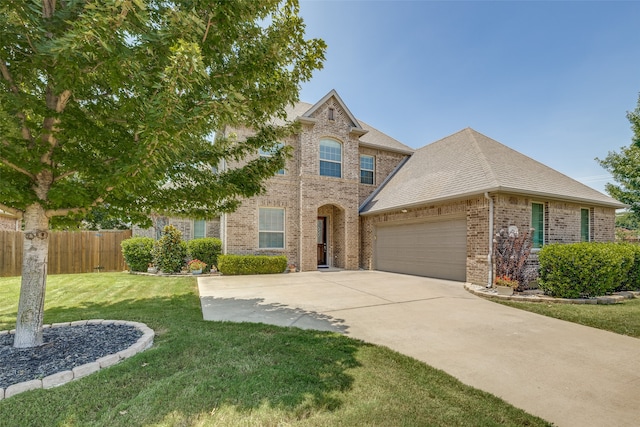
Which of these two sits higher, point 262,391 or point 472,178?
point 472,178

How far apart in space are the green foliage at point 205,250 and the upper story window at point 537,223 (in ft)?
41.4

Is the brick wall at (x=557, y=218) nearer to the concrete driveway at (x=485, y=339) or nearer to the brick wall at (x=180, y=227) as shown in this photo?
the concrete driveway at (x=485, y=339)

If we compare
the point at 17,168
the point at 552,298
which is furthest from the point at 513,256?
the point at 17,168

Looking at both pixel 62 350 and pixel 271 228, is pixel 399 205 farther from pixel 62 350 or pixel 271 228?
pixel 62 350

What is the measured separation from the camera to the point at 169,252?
1205cm

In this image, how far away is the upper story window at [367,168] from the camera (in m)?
16.1

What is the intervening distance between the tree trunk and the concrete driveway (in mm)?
2540

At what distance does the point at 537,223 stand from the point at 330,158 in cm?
906

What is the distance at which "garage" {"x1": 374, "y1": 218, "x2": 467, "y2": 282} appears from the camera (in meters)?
10.5

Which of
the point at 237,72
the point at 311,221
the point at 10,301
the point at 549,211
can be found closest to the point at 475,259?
the point at 549,211

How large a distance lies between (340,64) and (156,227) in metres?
11.0

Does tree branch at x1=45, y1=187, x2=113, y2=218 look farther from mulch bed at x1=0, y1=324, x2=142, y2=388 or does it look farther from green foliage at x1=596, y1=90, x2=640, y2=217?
green foliage at x1=596, y1=90, x2=640, y2=217

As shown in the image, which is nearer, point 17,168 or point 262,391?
point 262,391

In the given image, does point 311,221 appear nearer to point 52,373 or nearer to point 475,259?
point 475,259
